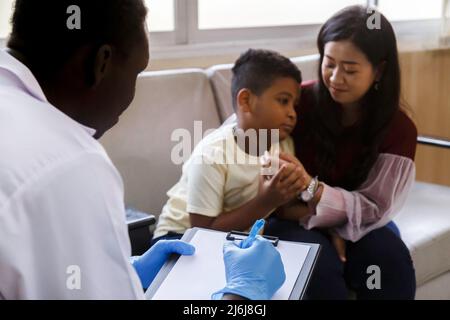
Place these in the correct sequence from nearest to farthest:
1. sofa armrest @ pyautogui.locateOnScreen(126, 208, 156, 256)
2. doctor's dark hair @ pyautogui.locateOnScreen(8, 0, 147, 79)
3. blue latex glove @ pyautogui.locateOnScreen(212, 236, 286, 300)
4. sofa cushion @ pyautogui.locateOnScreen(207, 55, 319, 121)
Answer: doctor's dark hair @ pyautogui.locateOnScreen(8, 0, 147, 79) < blue latex glove @ pyautogui.locateOnScreen(212, 236, 286, 300) < sofa armrest @ pyautogui.locateOnScreen(126, 208, 156, 256) < sofa cushion @ pyautogui.locateOnScreen(207, 55, 319, 121)

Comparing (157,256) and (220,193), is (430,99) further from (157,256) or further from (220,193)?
(157,256)

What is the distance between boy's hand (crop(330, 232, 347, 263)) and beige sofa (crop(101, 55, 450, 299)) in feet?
0.77

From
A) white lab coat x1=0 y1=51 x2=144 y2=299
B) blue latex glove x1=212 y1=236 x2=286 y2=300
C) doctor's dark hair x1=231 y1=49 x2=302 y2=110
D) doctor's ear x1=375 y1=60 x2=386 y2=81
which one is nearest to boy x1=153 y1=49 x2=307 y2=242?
doctor's dark hair x1=231 y1=49 x2=302 y2=110

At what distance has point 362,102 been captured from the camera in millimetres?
1861

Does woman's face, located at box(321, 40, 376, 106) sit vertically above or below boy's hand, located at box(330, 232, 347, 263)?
above

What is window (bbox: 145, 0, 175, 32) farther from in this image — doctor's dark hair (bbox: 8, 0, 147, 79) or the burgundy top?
doctor's dark hair (bbox: 8, 0, 147, 79)

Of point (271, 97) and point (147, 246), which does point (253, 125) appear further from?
point (147, 246)

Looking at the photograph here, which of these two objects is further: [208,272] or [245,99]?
[245,99]

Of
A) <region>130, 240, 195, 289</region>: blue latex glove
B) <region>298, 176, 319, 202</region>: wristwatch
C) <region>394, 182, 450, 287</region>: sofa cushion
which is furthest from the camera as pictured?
<region>394, 182, 450, 287</region>: sofa cushion

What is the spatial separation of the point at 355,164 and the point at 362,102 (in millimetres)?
185

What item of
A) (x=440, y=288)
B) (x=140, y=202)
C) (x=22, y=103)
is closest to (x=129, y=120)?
(x=140, y=202)

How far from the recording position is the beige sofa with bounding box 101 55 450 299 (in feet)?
6.49

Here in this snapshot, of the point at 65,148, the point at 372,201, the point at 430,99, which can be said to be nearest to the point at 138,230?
the point at 372,201

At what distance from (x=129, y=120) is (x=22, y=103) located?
1.30m
